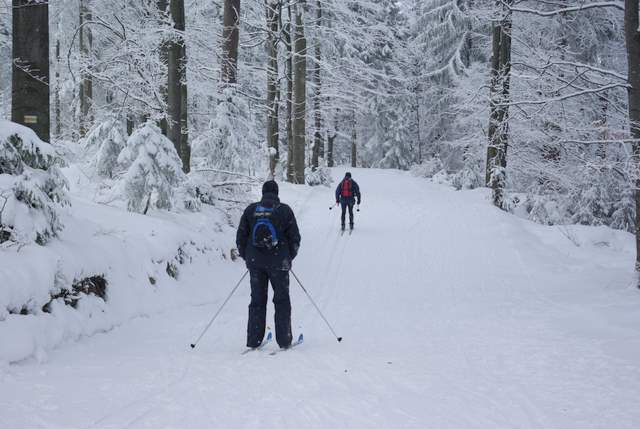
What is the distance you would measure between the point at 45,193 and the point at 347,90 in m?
23.0

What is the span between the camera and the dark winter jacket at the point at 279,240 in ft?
19.0

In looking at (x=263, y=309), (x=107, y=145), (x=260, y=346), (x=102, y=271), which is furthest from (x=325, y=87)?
(x=260, y=346)

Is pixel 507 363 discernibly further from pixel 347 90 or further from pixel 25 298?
pixel 347 90

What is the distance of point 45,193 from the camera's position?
5512mm

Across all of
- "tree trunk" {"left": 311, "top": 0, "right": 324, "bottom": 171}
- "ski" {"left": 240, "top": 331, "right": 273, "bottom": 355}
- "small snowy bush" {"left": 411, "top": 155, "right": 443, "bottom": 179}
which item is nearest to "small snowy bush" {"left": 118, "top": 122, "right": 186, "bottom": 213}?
"ski" {"left": 240, "top": 331, "right": 273, "bottom": 355}

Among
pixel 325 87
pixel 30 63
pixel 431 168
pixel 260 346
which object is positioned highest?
pixel 325 87

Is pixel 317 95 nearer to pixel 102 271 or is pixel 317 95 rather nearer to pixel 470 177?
pixel 470 177

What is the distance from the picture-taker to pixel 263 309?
585 centimetres

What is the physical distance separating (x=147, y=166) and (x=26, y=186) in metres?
3.62

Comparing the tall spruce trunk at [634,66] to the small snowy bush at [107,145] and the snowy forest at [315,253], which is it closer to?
the snowy forest at [315,253]

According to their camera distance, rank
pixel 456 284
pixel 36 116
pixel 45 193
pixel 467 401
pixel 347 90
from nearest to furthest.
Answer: pixel 467 401 < pixel 45 193 < pixel 36 116 < pixel 456 284 < pixel 347 90

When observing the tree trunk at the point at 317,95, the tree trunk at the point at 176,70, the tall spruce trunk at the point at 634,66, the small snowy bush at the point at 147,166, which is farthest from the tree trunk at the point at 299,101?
the tall spruce trunk at the point at 634,66

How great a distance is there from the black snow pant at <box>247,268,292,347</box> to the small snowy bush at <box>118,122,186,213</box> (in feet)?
13.2

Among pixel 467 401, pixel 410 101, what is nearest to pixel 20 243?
pixel 467 401
